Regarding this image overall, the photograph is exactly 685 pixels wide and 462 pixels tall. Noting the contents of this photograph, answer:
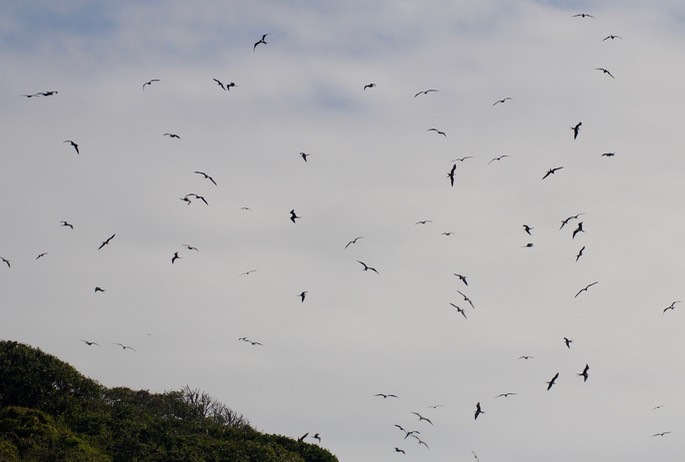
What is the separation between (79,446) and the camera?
180ft

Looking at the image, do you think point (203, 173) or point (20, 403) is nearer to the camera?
point (203, 173)

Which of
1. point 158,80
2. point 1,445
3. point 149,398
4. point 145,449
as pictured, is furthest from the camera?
point 149,398

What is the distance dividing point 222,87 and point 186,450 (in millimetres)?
18636

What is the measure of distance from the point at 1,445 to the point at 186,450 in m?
9.40

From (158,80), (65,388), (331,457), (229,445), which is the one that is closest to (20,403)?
(65,388)

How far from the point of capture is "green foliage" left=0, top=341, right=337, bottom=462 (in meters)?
54.5

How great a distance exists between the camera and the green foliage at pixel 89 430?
179 ft

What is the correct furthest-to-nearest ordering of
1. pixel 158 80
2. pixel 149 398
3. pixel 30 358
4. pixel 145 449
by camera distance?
pixel 149 398 → pixel 30 358 → pixel 145 449 → pixel 158 80

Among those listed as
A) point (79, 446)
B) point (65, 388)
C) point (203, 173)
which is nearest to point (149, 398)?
point (65, 388)

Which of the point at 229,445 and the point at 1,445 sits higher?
the point at 229,445

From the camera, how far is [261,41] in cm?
5019

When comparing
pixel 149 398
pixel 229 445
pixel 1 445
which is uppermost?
pixel 149 398

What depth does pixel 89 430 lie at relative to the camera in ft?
191

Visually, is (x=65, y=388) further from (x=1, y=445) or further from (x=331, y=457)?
(x=331, y=457)
